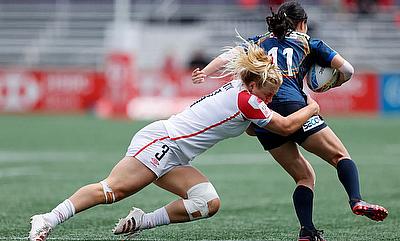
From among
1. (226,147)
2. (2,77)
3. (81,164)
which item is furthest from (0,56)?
(81,164)

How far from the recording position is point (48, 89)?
80.4ft

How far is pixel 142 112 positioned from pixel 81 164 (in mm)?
9921

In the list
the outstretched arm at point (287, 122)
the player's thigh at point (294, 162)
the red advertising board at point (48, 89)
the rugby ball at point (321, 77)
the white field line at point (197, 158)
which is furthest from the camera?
the red advertising board at point (48, 89)

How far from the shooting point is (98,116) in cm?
2352

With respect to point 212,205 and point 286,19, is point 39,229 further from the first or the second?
point 286,19

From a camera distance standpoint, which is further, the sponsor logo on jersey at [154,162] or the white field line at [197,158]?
the white field line at [197,158]

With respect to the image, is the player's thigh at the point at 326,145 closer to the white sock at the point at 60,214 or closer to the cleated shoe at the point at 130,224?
the cleated shoe at the point at 130,224

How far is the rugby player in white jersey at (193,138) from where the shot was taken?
6160 mm

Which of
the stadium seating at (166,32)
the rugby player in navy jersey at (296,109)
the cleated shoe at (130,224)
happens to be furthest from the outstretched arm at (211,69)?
the stadium seating at (166,32)

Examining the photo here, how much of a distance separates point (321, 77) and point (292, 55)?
0.36 metres

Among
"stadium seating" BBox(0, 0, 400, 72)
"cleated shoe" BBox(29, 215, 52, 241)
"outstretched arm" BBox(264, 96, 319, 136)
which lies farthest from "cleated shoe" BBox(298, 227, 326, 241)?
"stadium seating" BBox(0, 0, 400, 72)

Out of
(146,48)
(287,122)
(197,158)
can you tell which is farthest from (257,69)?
(146,48)

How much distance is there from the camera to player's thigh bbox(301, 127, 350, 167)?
6652 millimetres

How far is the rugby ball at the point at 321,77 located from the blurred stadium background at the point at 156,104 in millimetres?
1206
